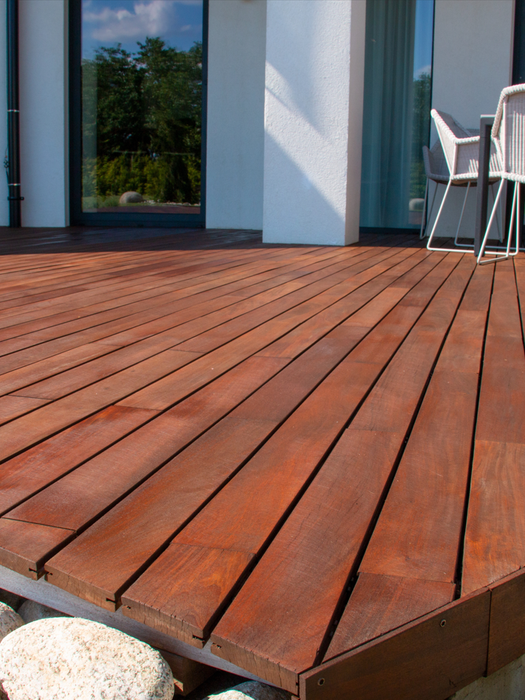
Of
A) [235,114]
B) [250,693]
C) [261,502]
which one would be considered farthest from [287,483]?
[235,114]

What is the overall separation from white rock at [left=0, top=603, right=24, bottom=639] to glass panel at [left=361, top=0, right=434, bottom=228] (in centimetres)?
582

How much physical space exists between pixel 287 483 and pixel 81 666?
1.26ft

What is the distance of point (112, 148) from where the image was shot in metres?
6.98

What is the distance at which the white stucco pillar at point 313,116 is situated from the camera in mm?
4543

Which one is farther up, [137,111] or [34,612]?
[137,111]

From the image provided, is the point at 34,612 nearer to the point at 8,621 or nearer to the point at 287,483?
the point at 8,621

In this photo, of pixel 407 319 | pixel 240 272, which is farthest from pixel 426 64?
pixel 407 319

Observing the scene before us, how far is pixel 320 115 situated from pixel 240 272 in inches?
73.9

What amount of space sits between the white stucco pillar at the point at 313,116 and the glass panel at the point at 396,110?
1.41 meters

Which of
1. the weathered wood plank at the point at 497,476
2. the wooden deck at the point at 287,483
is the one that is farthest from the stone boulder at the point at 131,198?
the weathered wood plank at the point at 497,476

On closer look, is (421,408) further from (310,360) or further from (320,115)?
(320,115)

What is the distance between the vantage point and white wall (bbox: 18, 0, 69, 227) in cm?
655

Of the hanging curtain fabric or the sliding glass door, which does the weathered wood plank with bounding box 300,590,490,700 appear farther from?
the sliding glass door

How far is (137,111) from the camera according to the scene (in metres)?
6.96
